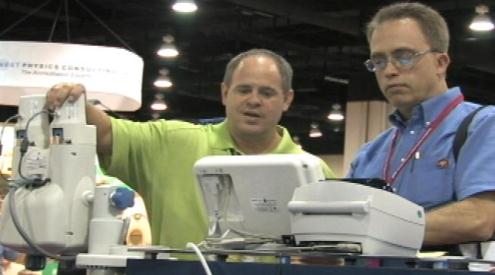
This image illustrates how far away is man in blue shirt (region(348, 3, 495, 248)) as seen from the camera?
2438mm

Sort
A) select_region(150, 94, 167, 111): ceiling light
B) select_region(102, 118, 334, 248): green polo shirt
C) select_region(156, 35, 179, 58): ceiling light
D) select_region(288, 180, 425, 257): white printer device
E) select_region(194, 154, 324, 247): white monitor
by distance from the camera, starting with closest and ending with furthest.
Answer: select_region(288, 180, 425, 257): white printer device, select_region(194, 154, 324, 247): white monitor, select_region(102, 118, 334, 248): green polo shirt, select_region(156, 35, 179, 58): ceiling light, select_region(150, 94, 167, 111): ceiling light

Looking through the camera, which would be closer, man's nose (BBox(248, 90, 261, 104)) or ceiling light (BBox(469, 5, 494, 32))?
man's nose (BBox(248, 90, 261, 104))

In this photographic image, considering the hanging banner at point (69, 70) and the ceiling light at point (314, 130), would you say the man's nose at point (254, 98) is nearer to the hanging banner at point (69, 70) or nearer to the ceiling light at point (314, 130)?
the hanging banner at point (69, 70)

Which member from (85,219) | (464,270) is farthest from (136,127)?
(464,270)

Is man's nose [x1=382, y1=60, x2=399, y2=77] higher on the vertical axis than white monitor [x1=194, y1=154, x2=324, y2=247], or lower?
higher

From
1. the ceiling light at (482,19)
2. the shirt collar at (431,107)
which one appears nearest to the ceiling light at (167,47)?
the ceiling light at (482,19)

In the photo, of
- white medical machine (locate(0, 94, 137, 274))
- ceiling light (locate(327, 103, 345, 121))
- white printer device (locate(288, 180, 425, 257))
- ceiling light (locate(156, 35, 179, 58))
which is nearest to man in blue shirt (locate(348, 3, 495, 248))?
white printer device (locate(288, 180, 425, 257))

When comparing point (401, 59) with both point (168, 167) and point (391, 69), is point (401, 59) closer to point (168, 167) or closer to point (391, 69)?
point (391, 69)

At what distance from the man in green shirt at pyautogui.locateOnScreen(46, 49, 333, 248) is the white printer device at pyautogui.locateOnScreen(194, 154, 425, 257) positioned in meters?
0.61

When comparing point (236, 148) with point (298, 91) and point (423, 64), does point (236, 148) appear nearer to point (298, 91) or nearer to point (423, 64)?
point (423, 64)

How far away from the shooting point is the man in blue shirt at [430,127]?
2438 mm

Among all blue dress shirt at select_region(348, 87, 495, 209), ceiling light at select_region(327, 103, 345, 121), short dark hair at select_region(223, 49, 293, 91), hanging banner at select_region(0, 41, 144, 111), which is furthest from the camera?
ceiling light at select_region(327, 103, 345, 121)

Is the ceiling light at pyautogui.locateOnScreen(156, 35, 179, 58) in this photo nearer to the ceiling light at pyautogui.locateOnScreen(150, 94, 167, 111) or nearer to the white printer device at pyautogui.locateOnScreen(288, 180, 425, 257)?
the ceiling light at pyautogui.locateOnScreen(150, 94, 167, 111)

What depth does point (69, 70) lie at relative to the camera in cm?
706
